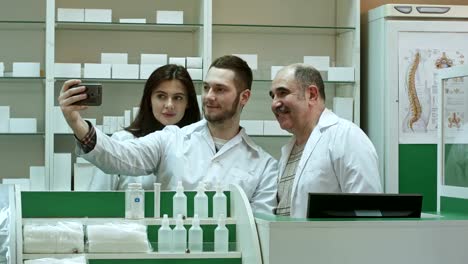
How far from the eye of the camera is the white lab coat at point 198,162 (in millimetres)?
3049

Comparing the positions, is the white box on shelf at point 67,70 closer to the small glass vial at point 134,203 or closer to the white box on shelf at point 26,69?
the white box on shelf at point 26,69

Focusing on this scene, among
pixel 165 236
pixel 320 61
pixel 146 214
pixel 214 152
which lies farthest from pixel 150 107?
pixel 320 61

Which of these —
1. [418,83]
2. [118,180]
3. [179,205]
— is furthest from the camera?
[418,83]

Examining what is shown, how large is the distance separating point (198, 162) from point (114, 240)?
2.90 feet

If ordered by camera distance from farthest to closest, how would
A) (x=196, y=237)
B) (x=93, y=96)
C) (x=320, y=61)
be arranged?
(x=320, y=61) < (x=93, y=96) < (x=196, y=237)

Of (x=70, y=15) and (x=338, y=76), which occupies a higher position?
(x=70, y=15)

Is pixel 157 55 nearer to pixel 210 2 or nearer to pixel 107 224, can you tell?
pixel 210 2

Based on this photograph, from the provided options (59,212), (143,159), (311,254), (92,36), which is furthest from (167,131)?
(92,36)

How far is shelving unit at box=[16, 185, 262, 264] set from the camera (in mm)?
2367

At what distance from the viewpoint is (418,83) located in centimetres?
500

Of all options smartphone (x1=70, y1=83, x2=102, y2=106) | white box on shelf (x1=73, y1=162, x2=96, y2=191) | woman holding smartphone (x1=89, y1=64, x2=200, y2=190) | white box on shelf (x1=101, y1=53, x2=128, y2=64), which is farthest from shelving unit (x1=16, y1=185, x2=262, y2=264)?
white box on shelf (x1=101, y1=53, x2=128, y2=64)

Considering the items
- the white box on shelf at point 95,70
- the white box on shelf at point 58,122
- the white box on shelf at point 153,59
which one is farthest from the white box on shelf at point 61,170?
the white box on shelf at point 153,59

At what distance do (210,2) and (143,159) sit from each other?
2.07 meters

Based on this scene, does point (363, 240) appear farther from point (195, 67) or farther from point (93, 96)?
point (195, 67)
